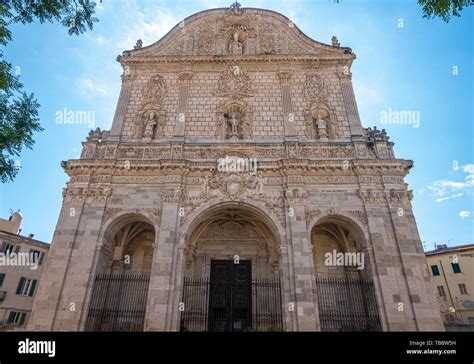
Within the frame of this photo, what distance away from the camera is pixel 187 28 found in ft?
60.3

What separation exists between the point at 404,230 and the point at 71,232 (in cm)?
1370

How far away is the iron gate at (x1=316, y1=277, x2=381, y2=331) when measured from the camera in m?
11.7

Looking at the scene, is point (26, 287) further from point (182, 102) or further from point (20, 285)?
point (182, 102)

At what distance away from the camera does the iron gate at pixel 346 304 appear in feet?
38.4

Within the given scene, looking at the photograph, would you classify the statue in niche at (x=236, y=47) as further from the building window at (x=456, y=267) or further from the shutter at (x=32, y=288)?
the shutter at (x=32, y=288)

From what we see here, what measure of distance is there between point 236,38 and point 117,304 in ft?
52.8

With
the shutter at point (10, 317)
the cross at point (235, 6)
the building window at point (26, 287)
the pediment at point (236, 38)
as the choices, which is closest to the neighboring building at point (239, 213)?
the pediment at point (236, 38)

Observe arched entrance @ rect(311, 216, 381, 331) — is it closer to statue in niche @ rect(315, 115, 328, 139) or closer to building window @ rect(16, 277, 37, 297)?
statue in niche @ rect(315, 115, 328, 139)

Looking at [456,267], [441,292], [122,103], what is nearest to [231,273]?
[122,103]

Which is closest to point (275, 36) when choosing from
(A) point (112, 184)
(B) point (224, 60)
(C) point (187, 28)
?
(B) point (224, 60)

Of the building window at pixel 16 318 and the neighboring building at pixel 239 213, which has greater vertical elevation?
the neighboring building at pixel 239 213

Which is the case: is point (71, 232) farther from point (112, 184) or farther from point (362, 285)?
point (362, 285)

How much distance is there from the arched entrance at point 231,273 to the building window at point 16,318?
739 inches

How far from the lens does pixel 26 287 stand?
24109 mm
